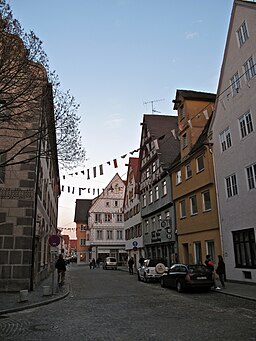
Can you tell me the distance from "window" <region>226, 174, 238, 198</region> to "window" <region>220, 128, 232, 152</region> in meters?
2.03

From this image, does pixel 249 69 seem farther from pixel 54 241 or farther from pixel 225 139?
pixel 54 241

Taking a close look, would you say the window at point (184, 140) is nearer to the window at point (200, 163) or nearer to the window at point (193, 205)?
the window at point (200, 163)

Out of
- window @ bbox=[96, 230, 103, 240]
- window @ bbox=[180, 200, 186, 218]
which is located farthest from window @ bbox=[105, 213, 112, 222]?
window @ bbox=[180, 200, 186, 218]

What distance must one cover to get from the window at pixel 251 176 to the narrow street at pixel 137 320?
6734 millimetres

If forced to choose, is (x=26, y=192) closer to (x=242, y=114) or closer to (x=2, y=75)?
(x=2, y=75)

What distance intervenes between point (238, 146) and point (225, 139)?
74.4 inches

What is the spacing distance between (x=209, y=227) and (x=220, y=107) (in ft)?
26.8

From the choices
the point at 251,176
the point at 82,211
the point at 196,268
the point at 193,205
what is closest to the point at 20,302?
the point at 196,268

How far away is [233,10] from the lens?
21.4 meters

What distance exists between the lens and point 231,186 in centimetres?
2048

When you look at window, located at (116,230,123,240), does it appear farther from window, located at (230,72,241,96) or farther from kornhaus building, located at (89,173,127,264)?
window, located at (230,72,241,96)

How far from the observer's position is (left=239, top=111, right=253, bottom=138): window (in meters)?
18.8

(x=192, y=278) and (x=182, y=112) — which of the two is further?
(x=182, y=112)

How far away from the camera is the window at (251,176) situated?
1805 centimetres
